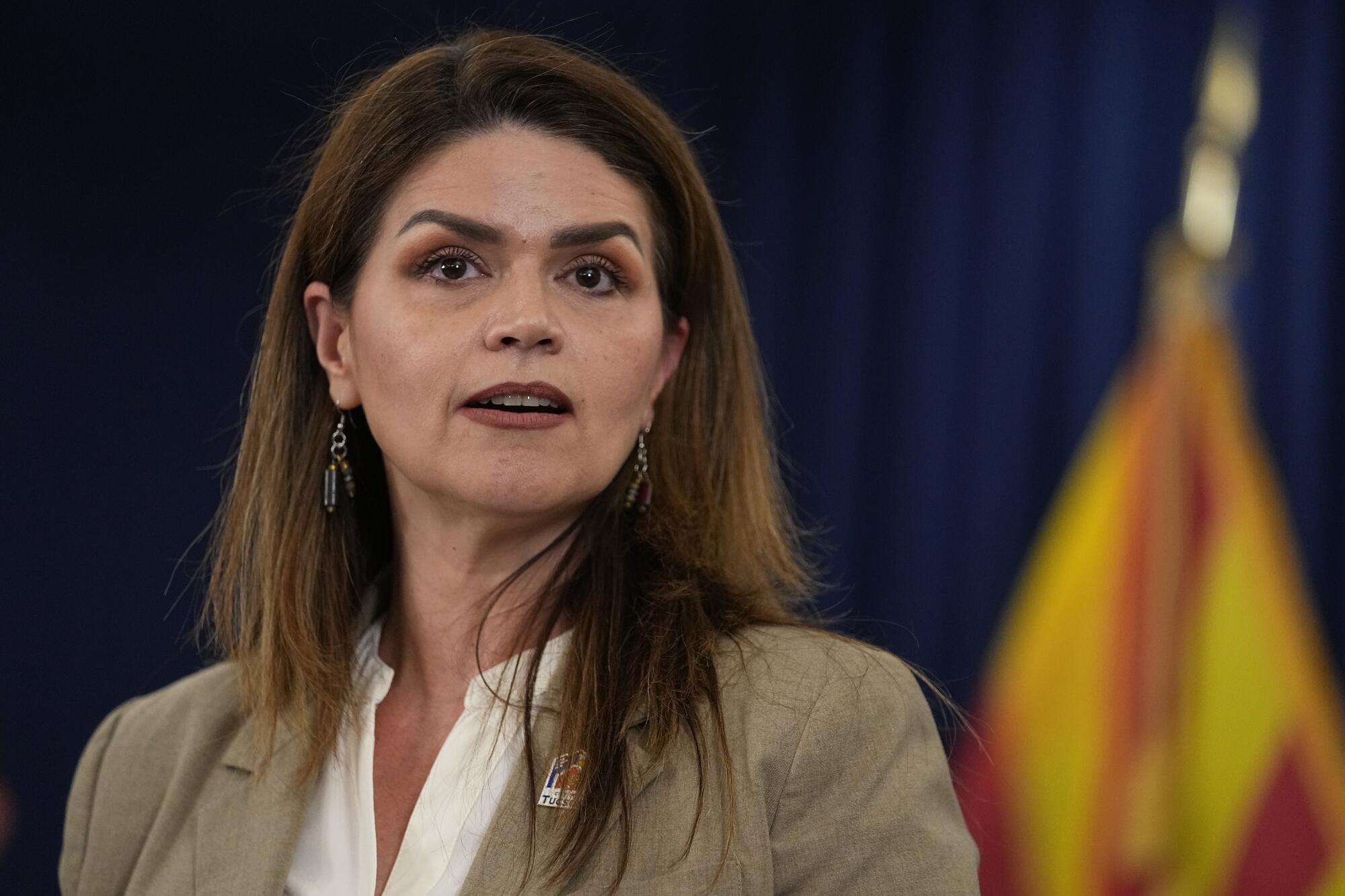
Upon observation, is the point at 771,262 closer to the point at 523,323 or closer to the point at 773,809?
the point at 523,323

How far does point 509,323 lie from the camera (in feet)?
4.91

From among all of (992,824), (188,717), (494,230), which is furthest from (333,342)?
(992,824)

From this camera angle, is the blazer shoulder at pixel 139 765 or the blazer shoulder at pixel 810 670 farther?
the blazer shoulder at pixel 139 765

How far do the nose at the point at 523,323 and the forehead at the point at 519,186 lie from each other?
7 centimetres

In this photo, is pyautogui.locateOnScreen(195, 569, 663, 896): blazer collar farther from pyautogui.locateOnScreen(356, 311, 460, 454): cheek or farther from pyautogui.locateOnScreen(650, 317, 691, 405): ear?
pyautogui.locateOnScreen(650, 317, 691, 405): ear

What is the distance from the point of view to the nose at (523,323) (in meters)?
1.49

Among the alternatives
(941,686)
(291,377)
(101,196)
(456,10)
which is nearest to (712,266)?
(291,377)

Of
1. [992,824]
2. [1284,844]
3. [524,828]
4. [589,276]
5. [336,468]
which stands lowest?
[992,824]

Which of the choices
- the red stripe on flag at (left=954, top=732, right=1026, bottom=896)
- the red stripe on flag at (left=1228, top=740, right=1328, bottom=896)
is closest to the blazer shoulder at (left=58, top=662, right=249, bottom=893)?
the red stripe on flag at (left=954, top=732, right=1026, bottom=896)

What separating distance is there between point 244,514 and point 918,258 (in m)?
1.68

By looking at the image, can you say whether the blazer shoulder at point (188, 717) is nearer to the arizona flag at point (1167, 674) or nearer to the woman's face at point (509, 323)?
the woman's face at point (509, 323)

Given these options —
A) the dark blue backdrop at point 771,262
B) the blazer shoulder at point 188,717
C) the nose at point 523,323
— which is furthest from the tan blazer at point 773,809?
the dark blue backdrop at point 771,262

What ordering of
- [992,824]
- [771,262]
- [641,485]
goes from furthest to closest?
[771,262], [992,824], [641,485]

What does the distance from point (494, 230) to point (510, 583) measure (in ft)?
1.26
